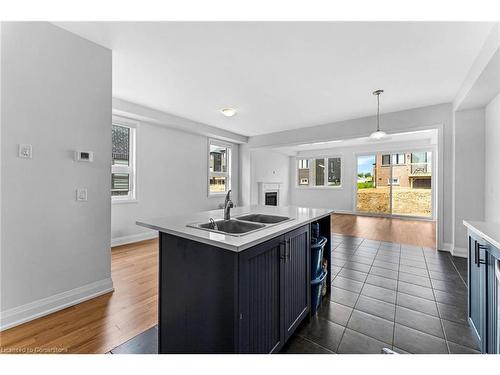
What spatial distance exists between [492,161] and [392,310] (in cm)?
267

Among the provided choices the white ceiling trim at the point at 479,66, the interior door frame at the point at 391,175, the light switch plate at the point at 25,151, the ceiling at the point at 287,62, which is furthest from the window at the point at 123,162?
the interior door frame at the point at 391,175

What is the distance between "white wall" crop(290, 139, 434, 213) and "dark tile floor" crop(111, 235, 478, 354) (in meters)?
4.43

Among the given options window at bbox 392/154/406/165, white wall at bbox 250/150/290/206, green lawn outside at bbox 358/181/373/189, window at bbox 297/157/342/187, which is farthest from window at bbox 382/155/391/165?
white wall at bbox 250/150/290/206

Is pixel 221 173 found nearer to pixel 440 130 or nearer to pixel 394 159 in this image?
pixel 440 130

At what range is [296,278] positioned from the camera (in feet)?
5.26

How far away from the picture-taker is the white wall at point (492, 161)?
9.31 feet

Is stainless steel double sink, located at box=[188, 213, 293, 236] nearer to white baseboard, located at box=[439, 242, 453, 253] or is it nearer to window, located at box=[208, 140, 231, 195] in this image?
white baseboard, located at box=[439, 242, 453, 253]

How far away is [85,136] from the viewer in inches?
84.2

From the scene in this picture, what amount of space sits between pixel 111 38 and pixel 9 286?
2.27 metres

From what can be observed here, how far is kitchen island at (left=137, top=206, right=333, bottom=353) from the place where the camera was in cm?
112

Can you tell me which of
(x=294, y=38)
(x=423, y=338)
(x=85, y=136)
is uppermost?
(x=294, y=38)

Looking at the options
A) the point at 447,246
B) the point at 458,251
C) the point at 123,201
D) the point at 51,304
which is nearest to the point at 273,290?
the point at 51,304
